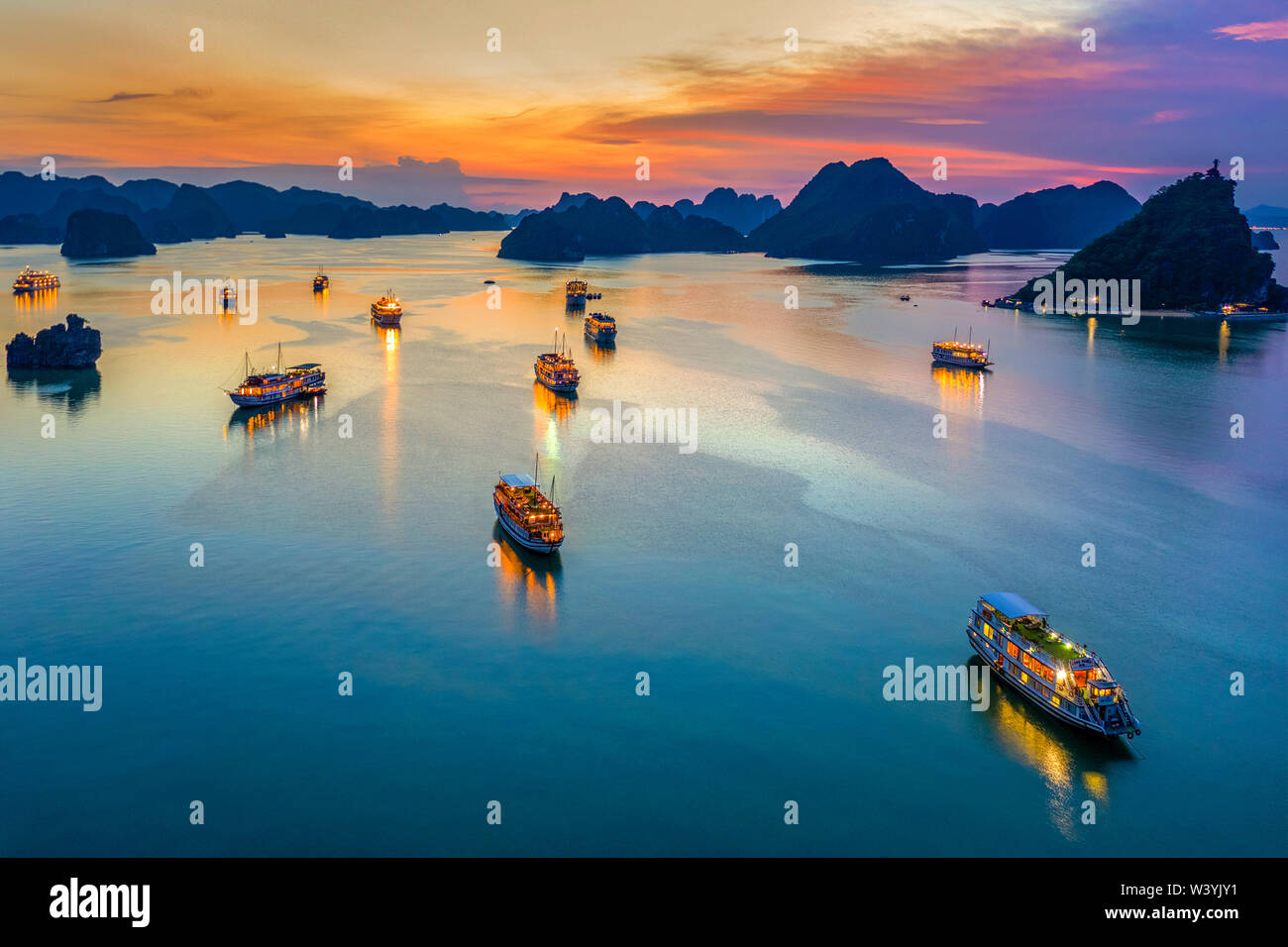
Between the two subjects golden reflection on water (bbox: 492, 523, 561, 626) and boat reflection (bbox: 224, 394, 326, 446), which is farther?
boat reflection (bbox: 224, 394, 326, 446)

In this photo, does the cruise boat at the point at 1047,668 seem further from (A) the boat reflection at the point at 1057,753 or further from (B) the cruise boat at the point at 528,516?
(B) the cruise boat at the point at 528,516

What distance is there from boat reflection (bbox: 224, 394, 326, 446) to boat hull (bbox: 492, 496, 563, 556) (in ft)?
126

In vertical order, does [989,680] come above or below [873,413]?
below

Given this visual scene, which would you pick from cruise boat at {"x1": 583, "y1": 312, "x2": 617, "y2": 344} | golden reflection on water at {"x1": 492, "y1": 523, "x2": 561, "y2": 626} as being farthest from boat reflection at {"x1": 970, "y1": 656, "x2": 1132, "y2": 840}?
cruise boat at {"x1": 583, "y1": 312, "x2": 617, "y2": 344}

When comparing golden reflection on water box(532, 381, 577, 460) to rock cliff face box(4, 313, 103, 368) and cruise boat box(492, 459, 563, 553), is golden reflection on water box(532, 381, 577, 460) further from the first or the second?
rock cliff face box(4, 313, 103, 368)

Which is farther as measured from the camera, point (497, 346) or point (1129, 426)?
point (497, 346)

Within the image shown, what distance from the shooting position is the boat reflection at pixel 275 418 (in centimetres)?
9462

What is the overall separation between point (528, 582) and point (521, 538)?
194 inches

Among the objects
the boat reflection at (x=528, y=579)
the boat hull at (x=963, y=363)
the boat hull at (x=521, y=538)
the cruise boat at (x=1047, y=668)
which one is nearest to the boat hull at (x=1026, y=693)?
the cruise boat at (x=1047, y=668)

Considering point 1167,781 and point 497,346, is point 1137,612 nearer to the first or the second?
point 1167,781

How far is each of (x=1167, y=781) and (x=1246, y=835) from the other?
12.2 feet

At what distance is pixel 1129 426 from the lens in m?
100

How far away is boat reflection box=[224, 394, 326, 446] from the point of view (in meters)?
94.6
